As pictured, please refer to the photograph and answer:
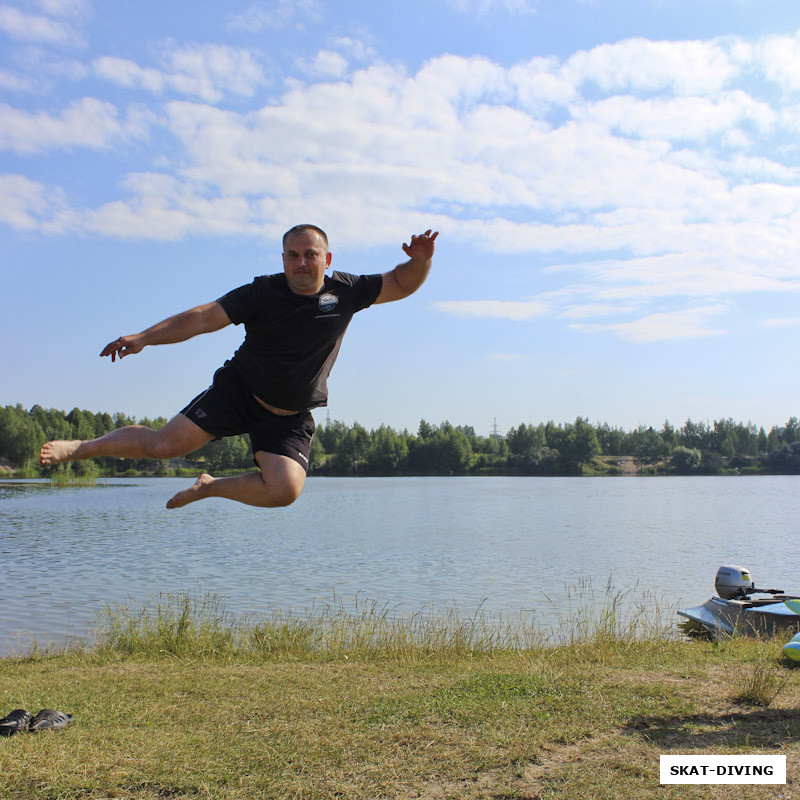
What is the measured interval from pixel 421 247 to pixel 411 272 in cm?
24

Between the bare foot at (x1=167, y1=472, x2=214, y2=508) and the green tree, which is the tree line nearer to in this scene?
the green tree

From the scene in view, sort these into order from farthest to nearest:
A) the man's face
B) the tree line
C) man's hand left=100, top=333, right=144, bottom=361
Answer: the tree line < the man's face < man's hand left=100, top=333, right=144, bottom=361

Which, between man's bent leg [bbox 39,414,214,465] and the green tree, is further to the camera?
the green tree

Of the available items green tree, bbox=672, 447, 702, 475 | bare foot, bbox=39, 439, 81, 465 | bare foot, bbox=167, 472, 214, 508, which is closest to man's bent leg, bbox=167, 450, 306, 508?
bare foot, bbox=167, 472, 214, 508

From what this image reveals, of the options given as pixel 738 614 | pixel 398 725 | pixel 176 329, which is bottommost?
pixel 738 614

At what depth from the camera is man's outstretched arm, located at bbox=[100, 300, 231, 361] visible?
4.84 m

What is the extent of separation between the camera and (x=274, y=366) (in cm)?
570

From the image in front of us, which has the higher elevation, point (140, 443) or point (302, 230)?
point (302, 230)

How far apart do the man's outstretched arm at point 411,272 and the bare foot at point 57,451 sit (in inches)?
103

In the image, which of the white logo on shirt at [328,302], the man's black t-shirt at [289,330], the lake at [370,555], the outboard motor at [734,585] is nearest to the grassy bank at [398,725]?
the man's black t-shirt at [289,330]

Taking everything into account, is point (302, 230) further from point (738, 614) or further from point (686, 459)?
point (686, 459)

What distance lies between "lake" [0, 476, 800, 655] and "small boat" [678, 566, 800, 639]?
10.5 feet
